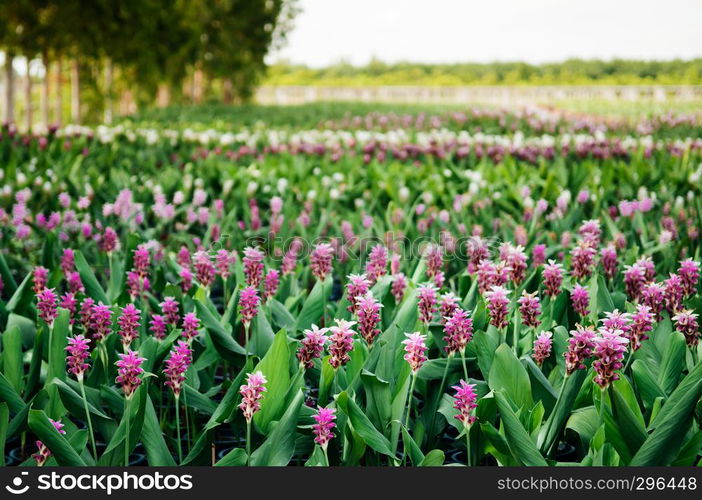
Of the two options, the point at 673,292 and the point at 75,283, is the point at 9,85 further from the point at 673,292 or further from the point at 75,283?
the point at 673,292

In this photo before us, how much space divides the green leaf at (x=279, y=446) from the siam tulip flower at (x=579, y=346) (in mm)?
662

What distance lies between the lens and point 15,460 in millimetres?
2393

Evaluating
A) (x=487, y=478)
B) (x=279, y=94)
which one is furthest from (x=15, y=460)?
(x=279, y=94)

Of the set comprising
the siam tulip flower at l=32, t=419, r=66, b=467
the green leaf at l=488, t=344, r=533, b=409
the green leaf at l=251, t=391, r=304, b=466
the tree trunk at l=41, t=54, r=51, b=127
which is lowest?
the siam tulip flower at l=32, t=419, r=66, b=467

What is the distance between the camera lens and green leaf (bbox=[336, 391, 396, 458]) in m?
1.90

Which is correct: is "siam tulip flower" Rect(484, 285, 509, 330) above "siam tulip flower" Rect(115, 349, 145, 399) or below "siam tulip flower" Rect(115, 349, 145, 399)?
above

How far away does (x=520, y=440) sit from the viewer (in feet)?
6.02

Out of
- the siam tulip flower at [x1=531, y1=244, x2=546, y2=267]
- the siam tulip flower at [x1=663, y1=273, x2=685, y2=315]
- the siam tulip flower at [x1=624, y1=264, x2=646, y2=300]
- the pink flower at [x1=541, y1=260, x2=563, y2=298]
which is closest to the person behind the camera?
the siam tulip flower at [x1=663, y1=273, x2=685, y2=315]

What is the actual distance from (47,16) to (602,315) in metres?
17.8

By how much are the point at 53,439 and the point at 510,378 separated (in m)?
1.17

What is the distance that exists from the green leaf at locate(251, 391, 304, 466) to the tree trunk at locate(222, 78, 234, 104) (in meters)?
32.8

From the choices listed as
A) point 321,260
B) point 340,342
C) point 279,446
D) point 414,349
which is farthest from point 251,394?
point 321,260

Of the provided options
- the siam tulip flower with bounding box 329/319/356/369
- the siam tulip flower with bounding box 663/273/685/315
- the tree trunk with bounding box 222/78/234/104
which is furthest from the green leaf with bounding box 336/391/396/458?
the tree trunk with bounding box 222/78/234/104

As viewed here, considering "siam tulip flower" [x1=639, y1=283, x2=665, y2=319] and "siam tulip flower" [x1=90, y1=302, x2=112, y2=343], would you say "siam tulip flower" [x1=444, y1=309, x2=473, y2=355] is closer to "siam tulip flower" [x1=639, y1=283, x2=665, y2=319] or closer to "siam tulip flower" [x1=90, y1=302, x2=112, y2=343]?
"siam tulip flower" [x1=639, y1=283, x2=665, y2=319]
